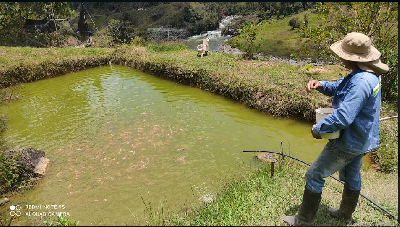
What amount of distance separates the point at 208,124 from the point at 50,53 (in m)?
11.9

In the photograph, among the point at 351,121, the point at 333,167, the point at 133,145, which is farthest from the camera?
the point at 133,145

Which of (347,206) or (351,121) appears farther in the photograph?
(347,206)

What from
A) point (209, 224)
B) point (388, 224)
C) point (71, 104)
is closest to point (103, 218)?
point (209, 224)

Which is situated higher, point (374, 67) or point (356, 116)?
point (374, 67)

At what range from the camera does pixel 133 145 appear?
6703mm

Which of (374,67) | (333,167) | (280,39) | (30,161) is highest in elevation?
(374,67)

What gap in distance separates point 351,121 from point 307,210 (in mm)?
1171

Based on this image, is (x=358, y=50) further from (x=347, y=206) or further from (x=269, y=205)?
(x=269, y=205)

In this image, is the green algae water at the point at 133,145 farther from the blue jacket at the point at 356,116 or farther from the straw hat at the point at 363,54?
the straw hat at the point at 363,54

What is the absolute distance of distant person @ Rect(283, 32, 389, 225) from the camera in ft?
8.80

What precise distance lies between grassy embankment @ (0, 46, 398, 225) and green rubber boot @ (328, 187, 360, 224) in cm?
11

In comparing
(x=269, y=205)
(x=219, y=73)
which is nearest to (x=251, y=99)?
(x=219, y=73)

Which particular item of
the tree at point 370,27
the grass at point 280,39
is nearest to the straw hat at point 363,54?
the tree at point 370,27

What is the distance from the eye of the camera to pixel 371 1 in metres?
8.95
